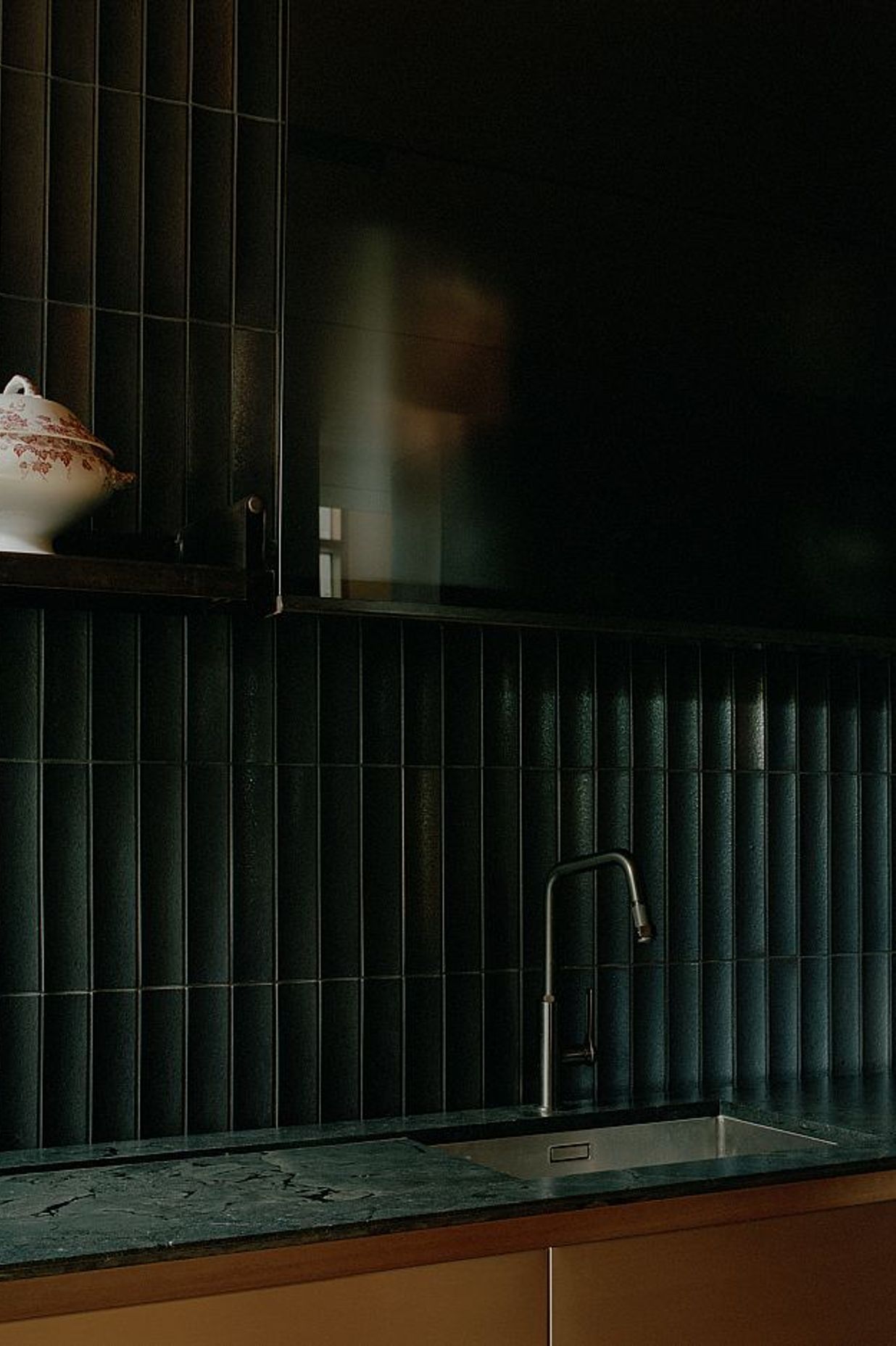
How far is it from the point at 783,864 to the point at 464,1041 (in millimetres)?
641

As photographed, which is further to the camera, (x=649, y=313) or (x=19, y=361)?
(x=649, y=313)

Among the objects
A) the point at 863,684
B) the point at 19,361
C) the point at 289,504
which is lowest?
the point at 863,684

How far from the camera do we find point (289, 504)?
184 centimetres

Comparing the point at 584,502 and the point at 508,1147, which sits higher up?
the point at 584,502

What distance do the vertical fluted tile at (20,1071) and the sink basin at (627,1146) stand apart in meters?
0.53

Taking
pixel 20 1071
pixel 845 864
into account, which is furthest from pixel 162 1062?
pixel 845 864

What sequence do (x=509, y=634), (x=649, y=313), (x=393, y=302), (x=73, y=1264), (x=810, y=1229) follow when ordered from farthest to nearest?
1. (x=509, y=634)
2. (x=649, y=313)
3. (x=393, y=302)
4. (x=810, y=1229)
5. (x=73, y=1264)

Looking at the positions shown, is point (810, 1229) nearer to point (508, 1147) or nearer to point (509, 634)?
point (508, 1147)

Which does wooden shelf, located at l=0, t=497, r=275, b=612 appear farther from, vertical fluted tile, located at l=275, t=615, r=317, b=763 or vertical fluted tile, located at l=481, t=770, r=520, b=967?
vertical fluted tile, located at l=481, t=770, r=520, b=967

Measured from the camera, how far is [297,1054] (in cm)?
208

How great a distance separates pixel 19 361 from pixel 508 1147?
1.24 metres

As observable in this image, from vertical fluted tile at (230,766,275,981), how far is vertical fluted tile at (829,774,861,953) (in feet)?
3.29

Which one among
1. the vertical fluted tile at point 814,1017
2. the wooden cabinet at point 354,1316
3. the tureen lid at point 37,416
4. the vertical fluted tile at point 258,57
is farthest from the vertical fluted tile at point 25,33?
the vertical fluted tile at point 814,1017

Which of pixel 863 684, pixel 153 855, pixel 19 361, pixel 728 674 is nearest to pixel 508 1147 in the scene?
pixel 153 855
